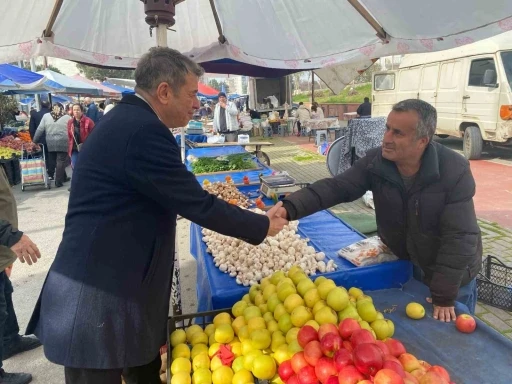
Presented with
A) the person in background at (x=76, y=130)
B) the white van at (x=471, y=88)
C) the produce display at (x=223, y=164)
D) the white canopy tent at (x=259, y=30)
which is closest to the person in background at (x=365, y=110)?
the white van at (x=471, y=88)

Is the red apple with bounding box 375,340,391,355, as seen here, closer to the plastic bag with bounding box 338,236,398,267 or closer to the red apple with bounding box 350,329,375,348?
the red apple with bounding box 350,329,375,348

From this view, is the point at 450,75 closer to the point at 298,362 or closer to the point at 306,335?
the point at 306,335

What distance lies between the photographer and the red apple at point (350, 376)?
4.83ft

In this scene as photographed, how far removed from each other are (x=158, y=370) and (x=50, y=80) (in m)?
15.6

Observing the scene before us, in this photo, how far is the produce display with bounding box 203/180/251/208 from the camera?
14.8ft

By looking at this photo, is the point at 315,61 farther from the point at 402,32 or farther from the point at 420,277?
the point at 420,277

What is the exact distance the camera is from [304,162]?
1227 cm

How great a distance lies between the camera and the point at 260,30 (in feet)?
12.3

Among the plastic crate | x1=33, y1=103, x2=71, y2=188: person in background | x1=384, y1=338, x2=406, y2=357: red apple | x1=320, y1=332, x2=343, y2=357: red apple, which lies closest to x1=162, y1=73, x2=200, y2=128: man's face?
x1=320, y1=332, x2=343, y2=357: red apple

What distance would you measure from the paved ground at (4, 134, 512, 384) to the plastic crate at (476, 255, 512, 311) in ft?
0.31

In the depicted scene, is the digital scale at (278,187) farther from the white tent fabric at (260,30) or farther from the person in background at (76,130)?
the person in background at (76,130)

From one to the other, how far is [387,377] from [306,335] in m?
0.44

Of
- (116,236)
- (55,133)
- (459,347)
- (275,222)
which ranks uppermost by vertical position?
(55,133)

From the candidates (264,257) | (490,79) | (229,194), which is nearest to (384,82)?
(490,79)
